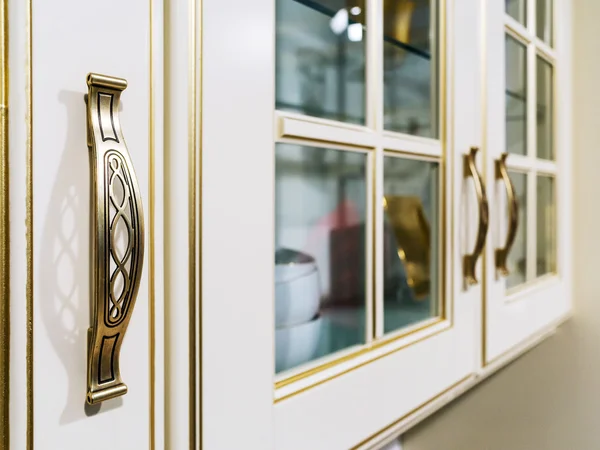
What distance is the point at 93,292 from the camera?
25 centimetres

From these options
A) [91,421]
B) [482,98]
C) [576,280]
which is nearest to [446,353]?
[482,98]

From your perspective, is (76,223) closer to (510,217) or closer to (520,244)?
(510,217)

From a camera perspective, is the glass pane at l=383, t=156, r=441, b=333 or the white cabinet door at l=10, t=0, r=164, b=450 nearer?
the white cabinet door at l=10, t=0, r=164, b=450

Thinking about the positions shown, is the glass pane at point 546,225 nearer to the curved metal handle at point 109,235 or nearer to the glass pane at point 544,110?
the glass pane at point 544,110

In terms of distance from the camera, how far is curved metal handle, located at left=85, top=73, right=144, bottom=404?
25 cm

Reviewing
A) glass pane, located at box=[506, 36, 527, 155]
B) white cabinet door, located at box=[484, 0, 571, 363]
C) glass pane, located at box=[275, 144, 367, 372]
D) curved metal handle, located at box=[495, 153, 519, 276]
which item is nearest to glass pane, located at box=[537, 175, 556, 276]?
white cabinet door, located at box=[484, 0, 571, 363]

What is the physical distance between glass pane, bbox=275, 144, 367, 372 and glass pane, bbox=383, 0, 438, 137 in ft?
0.29

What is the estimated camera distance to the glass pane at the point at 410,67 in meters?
0.53

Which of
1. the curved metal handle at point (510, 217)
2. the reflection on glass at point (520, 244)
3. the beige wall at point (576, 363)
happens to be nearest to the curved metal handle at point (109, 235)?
the curved metal handle at point (510, 217)

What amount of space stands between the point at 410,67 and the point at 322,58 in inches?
5.4

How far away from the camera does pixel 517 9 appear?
80 centimetres

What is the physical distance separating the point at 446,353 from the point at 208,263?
36cm

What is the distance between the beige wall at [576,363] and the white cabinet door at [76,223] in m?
0.90

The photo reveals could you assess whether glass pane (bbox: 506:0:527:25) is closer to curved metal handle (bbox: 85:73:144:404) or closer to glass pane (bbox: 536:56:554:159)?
glass pane (bbox: 536:56:554:159)
